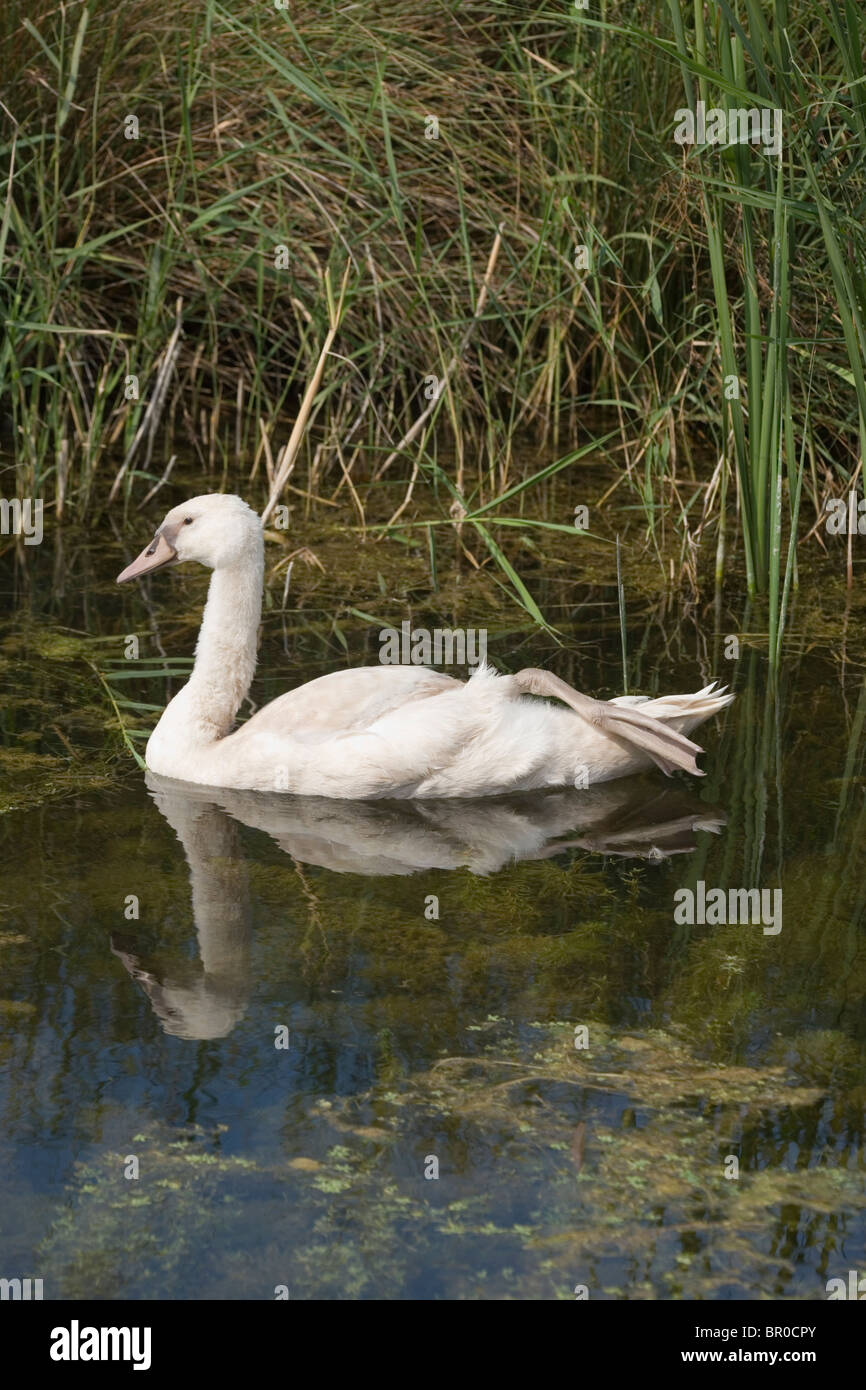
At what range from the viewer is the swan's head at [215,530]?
5656mm

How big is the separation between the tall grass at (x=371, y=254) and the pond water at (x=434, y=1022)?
1.67 metres

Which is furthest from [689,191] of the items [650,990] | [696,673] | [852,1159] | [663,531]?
[852,1159]

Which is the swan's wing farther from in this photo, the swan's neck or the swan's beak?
the swan's beak

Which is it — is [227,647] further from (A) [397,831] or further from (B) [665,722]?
(B) [665,722]

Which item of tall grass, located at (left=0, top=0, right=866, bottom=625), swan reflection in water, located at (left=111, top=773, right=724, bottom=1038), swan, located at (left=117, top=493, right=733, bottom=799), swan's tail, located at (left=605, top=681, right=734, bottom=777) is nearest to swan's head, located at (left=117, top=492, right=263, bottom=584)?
swan, located at (left=117, top=493, right=733, bottom=799)

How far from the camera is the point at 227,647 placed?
18.6 ft

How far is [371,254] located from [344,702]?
3.53 metres

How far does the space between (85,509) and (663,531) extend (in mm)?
2368

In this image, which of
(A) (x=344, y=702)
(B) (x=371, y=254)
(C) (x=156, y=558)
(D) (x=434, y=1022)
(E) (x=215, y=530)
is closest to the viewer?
(D) (x=434, y=1022)

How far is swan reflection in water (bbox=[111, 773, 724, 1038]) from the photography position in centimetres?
482

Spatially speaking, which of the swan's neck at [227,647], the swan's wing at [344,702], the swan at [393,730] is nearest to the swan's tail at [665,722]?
the swan at [393,730]

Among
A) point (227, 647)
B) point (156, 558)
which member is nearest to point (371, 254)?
point (156, 558)

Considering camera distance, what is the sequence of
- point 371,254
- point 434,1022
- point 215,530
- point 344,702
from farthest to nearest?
1. point 371,254
2. point 215,530
3. point 344,702
4. point 434,1022

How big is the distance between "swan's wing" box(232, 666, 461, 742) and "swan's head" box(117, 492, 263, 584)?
487 millimetres
